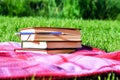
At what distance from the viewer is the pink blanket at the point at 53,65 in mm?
2201

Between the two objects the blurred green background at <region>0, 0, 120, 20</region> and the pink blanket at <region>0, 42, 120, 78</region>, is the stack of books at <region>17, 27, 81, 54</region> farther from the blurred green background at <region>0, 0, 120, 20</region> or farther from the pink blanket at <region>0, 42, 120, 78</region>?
the blurred green background at <region>0, 0, 120, 20</region>

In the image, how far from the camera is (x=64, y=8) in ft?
32.6

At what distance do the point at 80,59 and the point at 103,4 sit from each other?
7.84m

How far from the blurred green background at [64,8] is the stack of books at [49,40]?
265 inches

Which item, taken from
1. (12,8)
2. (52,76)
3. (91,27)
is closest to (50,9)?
(12,8)

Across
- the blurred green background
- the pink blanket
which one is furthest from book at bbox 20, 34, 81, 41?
the blurred green background

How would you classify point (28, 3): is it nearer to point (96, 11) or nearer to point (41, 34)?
point (96, 11)

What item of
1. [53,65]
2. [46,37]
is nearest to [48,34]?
[46,37]

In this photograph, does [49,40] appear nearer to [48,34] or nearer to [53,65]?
[48,34]

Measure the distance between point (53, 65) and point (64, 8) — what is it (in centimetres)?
759

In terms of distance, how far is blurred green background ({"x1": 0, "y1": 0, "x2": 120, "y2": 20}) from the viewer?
9922 mm

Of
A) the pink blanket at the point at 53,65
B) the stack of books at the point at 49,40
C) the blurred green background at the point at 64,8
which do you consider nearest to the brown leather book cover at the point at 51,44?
the stack of books at the point at 49,40

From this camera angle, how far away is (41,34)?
2957 mm

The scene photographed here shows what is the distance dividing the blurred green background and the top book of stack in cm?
672
